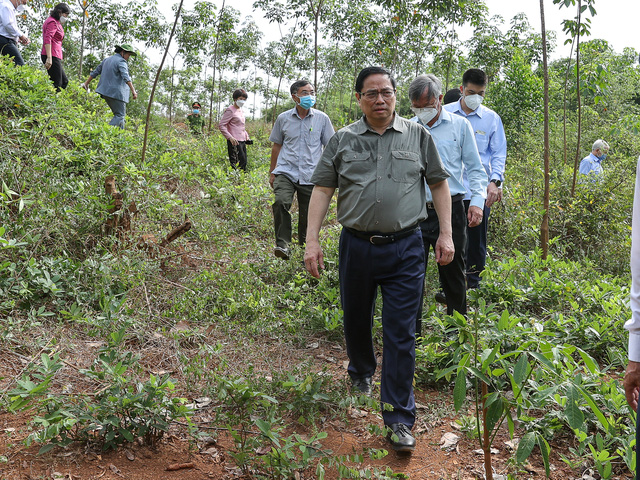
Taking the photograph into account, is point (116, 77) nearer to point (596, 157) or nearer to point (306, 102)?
point (306, 102)

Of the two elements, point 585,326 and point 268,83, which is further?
point 268,83

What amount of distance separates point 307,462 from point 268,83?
84.9 feet

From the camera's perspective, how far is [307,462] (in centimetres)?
247

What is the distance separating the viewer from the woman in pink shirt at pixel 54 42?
8.38 meters

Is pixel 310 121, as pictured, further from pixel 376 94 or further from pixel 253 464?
pixel 253 464

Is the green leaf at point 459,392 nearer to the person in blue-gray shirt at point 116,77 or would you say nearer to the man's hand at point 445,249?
the man's hand at point 445,249

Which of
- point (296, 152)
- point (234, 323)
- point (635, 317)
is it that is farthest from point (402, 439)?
point (296, 152)

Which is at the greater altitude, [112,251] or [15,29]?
[15,29]

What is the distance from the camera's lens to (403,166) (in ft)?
10.2

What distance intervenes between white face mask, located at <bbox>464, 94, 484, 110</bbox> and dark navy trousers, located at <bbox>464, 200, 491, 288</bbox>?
2.95 ft

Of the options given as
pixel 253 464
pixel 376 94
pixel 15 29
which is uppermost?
pixel 15 29

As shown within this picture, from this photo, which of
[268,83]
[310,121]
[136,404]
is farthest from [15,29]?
[268,83]

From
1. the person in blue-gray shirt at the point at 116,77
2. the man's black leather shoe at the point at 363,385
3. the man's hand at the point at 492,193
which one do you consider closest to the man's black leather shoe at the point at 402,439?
the man's black leather shoe at the point at 363,385

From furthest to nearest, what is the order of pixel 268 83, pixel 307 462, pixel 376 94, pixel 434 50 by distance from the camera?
pixel 268 83 < pixel 434 50 < pixel 376 94 < pixel 307 462
